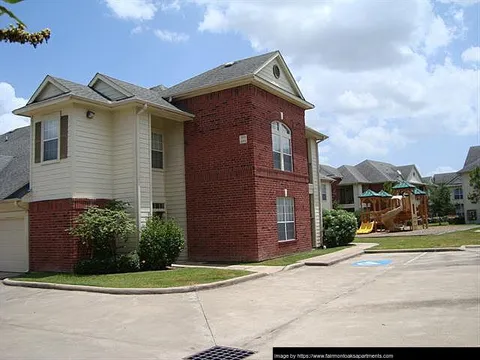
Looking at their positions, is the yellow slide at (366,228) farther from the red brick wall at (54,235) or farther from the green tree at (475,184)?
the red brick wall at (54,235)

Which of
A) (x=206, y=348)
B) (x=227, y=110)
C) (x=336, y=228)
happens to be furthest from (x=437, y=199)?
(x=206, y=348)

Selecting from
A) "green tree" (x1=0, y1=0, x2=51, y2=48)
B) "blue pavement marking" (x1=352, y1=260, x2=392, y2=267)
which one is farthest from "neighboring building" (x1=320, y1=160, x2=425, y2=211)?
"green tree" (x1=0, y1=0, x2=51, y2=48)

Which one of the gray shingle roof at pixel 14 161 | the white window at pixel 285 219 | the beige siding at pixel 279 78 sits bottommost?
the white window at pixel 285 219

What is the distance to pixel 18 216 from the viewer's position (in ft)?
58.9

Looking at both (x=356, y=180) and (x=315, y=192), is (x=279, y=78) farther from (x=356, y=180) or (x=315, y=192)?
(x=356, y=180)

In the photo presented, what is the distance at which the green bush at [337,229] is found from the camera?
2464 centimetres

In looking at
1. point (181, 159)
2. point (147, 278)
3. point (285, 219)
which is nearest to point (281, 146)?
point (285, 219)

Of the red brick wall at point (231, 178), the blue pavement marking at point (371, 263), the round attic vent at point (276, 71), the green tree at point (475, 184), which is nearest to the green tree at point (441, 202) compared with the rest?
the green tree at point (475, 184)

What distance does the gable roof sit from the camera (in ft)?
188

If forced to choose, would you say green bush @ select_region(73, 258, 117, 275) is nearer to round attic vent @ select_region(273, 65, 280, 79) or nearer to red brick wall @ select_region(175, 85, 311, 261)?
red brick wall @ select_region(175, 85, 311, 261)

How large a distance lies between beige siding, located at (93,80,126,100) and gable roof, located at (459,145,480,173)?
167 ft

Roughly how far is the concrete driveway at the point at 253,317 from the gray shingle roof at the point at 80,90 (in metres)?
7.28

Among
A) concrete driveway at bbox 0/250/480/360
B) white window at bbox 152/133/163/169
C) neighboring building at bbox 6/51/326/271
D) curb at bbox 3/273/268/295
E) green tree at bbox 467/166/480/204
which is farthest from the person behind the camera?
green tree at bbox 467/166/480/204

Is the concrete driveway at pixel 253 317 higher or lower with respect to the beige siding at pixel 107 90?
lower
